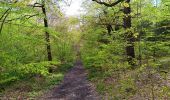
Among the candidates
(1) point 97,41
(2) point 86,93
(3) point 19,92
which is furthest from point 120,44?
(1) point 97,41

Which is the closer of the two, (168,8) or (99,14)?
(168,8)

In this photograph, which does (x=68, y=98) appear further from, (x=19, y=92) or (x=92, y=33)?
(x=92, y=33)

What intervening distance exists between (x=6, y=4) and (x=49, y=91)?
26.2 feet

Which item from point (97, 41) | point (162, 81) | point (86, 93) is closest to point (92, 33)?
point (97, 41)

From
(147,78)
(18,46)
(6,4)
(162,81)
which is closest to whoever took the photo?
(6,4)

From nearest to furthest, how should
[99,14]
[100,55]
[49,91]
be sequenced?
[100,55], [49,91], [99,14]

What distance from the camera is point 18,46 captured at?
1897cm

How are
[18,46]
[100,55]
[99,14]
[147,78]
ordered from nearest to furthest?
[147,78], [100,55], [18,46], [99,14]

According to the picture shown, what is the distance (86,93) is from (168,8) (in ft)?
23.1

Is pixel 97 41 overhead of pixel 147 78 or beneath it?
overhead

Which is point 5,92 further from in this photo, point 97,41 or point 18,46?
point 97,41

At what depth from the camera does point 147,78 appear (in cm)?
1433

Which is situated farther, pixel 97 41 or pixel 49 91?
pixel 97 41

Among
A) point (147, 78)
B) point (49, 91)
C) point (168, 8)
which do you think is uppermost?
point (168, 8)
